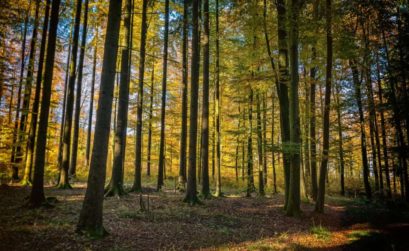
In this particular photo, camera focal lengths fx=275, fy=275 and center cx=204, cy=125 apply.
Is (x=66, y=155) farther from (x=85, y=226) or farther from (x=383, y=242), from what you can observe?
(x=383, y=242)

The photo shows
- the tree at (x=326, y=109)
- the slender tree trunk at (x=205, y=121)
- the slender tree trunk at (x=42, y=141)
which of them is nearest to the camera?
the slender tree trunk at (x=42, y=141)

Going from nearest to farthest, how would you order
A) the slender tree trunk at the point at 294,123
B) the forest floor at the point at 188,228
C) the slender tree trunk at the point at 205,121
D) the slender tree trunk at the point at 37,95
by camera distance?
the forest floor at the point at 188,228, the slender tree trunk at the point at 294,123, the slender tree trunk at the point at 37,95, the slender tree trunk at the point at 205,121

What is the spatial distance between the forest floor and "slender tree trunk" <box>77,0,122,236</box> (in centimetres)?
42

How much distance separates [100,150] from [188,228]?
3873 millimetres

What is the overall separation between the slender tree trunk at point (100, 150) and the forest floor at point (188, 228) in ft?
1.39

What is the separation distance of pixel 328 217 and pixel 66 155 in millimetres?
13256

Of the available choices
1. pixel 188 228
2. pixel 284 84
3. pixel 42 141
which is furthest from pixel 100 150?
pixel 284 84

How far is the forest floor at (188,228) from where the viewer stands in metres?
6.75

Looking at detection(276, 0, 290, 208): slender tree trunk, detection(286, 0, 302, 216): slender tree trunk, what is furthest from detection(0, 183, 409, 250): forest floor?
detection(276, 0, 290, 208): slender tree trunk

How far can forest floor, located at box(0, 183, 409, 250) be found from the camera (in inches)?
266

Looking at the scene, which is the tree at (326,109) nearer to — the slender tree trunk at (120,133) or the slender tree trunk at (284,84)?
the slender tree trunk at (284,84)

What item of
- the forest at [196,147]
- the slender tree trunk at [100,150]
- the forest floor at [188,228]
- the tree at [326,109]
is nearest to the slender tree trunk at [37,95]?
the forest at [196,147]

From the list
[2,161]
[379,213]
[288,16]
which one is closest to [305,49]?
[288,16]

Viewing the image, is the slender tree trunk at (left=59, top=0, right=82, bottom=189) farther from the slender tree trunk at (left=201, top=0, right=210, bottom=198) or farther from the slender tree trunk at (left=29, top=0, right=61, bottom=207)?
the slender tree trunk at (left=201, top=0, right=210, bottom=198)
